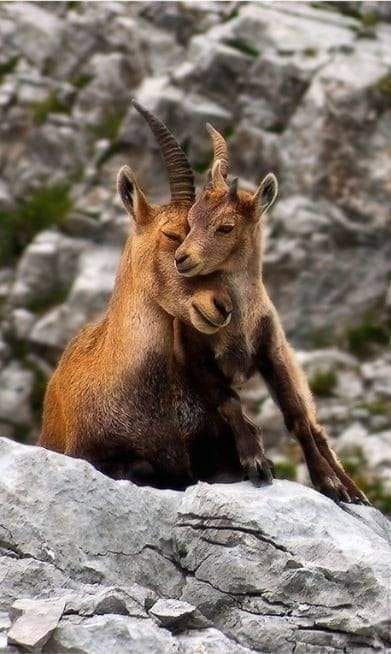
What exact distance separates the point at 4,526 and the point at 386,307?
2503 cm

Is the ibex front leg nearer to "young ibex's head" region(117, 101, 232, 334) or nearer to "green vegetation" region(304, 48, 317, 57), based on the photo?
"young ibex's head" region(117, 101, 232, 334)

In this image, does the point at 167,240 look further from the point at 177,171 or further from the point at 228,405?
the point at 228,405

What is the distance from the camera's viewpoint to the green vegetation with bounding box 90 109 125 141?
38.7 metres

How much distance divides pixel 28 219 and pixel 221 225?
2679cm

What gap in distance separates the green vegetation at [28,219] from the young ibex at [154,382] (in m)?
25.1

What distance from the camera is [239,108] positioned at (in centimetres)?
3709

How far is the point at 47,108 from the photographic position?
39406 millimetres

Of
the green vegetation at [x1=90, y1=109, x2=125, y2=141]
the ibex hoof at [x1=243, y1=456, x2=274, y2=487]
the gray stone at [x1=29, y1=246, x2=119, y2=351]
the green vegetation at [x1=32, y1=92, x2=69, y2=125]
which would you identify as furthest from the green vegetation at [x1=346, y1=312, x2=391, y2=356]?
the ibex hoof at [x1=243, y1=456, x2=274, y2=487]

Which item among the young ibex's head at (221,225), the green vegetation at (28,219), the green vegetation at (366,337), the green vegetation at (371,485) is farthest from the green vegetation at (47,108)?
the young ibex's head at (221,225)

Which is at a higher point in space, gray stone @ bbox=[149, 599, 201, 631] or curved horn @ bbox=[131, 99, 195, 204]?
curved horn @ bbox=[131, 99, 195, 204]

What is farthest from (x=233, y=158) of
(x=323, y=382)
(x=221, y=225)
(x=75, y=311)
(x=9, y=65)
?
(x=221, y=225)

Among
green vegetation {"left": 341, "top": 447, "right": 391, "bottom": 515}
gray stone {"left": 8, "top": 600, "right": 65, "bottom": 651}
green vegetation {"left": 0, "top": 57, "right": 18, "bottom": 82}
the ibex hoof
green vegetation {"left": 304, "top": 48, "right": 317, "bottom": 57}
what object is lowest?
green vegetation {"left": 341, "top": 447, "right": 391, "bottom": 515}

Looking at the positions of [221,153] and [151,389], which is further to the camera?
[221,153]

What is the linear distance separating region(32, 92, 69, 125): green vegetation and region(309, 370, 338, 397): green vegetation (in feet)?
38.6
